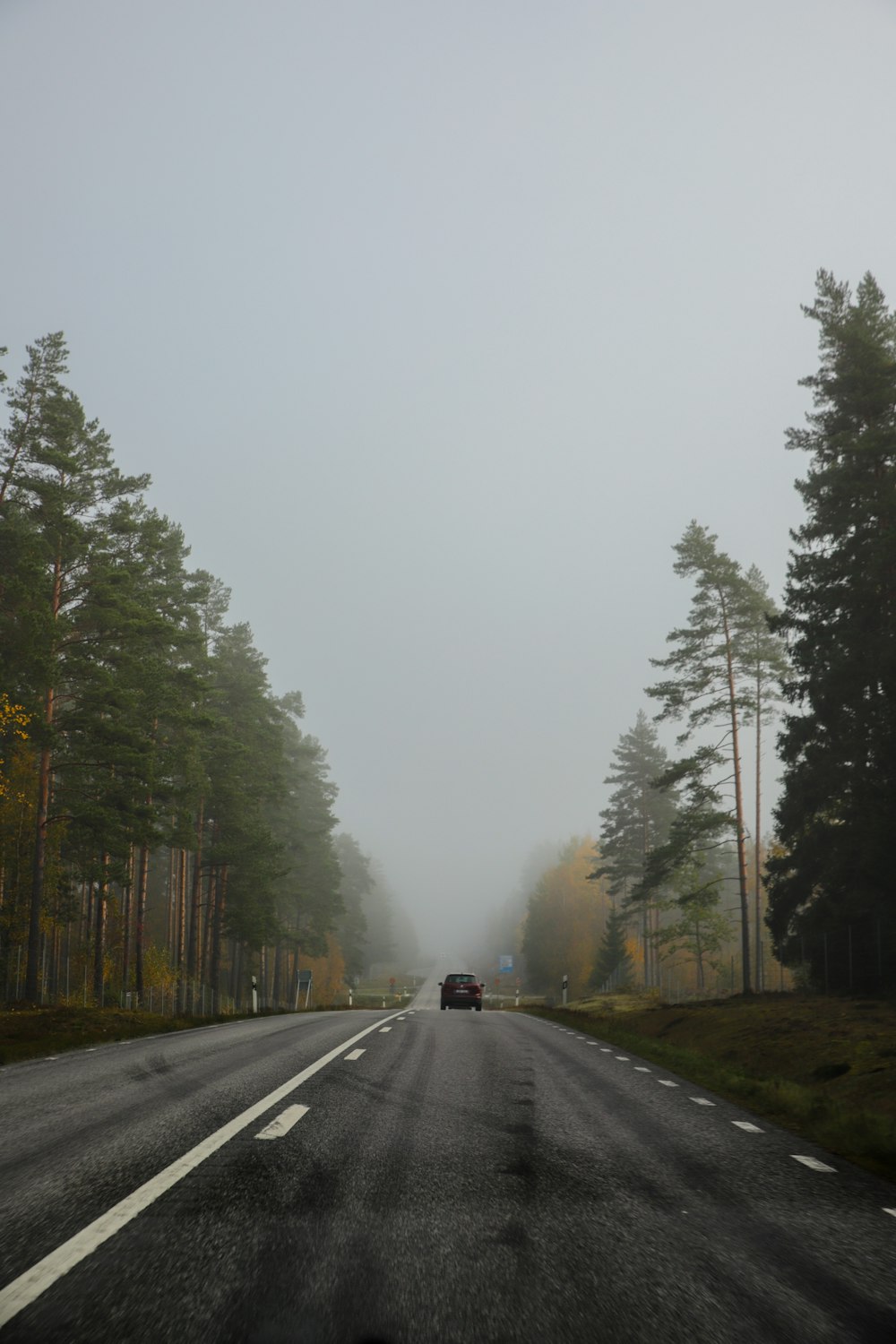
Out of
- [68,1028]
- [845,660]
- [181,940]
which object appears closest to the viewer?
[68,1028]

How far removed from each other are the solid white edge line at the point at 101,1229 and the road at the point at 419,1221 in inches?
0.6

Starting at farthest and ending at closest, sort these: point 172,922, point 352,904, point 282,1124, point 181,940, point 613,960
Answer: point 352,904
point 613,960
point 172,922
point 181,940
point 282,1124

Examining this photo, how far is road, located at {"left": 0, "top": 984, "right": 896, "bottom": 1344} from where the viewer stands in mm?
3404

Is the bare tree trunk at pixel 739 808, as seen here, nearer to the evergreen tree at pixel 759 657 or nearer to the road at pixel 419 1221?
the evergreen tree at pixel 759 657

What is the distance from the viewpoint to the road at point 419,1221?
3404 millimetres

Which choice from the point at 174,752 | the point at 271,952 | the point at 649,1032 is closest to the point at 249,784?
the point at 174,752

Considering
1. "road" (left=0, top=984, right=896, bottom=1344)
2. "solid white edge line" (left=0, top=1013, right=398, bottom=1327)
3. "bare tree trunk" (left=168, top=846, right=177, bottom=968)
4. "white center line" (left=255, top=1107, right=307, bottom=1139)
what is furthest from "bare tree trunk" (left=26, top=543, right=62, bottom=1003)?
"solid white edge line" (left=0, top=1013, right=398, bottom=1327)

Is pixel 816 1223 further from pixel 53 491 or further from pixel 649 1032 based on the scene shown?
pixel 53 491

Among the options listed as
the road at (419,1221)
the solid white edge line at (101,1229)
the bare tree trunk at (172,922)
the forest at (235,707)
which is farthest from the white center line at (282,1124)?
the bare tree trunk at (172,922)

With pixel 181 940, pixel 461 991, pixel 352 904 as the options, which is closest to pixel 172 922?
pixel 181 940

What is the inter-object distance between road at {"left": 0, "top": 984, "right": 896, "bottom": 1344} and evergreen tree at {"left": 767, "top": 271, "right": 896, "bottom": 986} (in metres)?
17.1

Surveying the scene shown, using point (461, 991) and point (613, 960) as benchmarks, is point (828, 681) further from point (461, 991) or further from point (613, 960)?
point (613, 960)

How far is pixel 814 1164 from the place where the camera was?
6461 millimetres

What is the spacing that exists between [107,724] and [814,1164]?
24.2 meters
